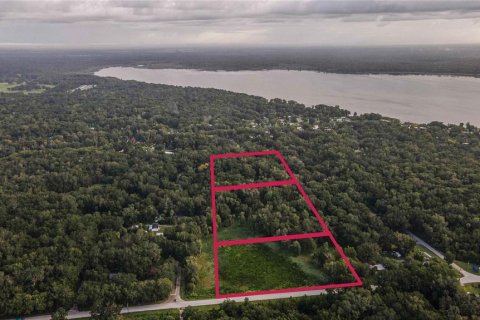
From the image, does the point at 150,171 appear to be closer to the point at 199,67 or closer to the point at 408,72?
the point at 408,72

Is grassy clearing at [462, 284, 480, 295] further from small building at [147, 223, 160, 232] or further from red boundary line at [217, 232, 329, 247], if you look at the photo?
small building at [147, 223, 160, 232]

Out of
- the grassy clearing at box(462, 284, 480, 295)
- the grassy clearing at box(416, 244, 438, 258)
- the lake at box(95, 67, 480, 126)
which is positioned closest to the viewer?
the grassy clearing at box(462, 284, 480, 295)

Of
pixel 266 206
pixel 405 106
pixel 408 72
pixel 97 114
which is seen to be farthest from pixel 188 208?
pixel 408 72

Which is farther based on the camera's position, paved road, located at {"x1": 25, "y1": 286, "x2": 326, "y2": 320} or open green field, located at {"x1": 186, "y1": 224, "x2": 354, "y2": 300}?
open green field, located at {"x1": 186, "y1": 224, "x2": 354, "y2": 300}

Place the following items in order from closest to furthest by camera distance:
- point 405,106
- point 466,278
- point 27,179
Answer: point 466,278, point 27,179, point 405,106

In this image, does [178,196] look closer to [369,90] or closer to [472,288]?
[472,288]

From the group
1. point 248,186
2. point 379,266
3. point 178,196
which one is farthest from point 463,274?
point 178,196

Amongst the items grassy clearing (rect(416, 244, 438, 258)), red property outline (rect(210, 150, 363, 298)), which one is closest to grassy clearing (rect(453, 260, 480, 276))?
grassy clearing (rect(416, 244, 438, 258))
